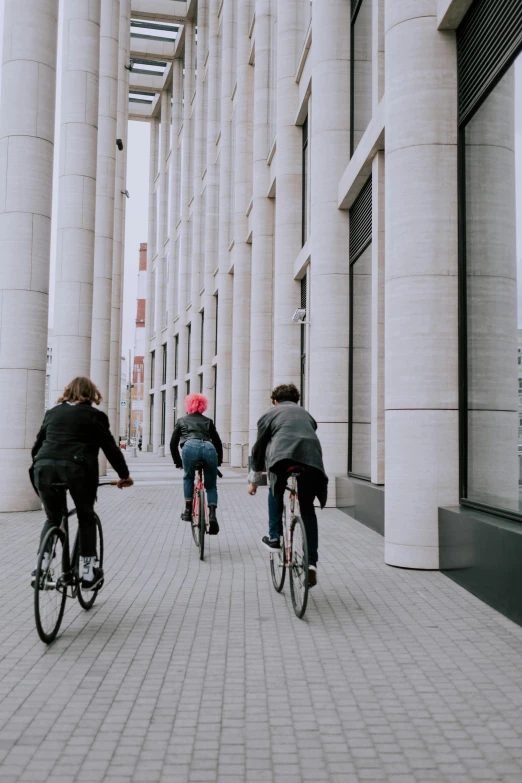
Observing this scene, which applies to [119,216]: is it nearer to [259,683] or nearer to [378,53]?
[378,53]

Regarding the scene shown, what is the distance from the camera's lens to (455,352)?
8.18 meters

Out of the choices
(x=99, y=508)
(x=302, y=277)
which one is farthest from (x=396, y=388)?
(x=302, y=277)

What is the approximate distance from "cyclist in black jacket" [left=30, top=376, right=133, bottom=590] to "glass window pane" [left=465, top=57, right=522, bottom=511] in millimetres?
3457

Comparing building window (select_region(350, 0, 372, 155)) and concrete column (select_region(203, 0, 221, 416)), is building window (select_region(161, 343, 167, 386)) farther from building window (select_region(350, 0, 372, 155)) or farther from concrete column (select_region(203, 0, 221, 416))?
building window (select_region(350, 0, 372, 155))

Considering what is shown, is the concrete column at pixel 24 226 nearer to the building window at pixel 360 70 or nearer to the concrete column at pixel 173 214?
the building window at pixel 360 70

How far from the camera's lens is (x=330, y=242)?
14.6 m

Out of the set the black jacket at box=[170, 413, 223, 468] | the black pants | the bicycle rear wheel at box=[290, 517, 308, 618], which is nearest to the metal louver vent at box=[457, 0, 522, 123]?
the black jacket at box=[170, 413, 223, 468]

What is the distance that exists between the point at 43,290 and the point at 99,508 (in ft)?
13.2

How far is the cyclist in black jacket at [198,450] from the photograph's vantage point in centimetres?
926

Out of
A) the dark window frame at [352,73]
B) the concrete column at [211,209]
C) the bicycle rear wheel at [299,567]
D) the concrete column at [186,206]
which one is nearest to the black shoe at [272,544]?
the bicycle rear wheel at [299,567]

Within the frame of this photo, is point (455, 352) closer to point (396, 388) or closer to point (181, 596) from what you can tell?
point (396, 388)

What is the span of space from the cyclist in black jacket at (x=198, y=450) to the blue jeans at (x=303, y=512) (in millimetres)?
2319

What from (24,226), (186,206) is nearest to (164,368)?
(186,206)

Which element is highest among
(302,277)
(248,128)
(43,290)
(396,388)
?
(248,128)
